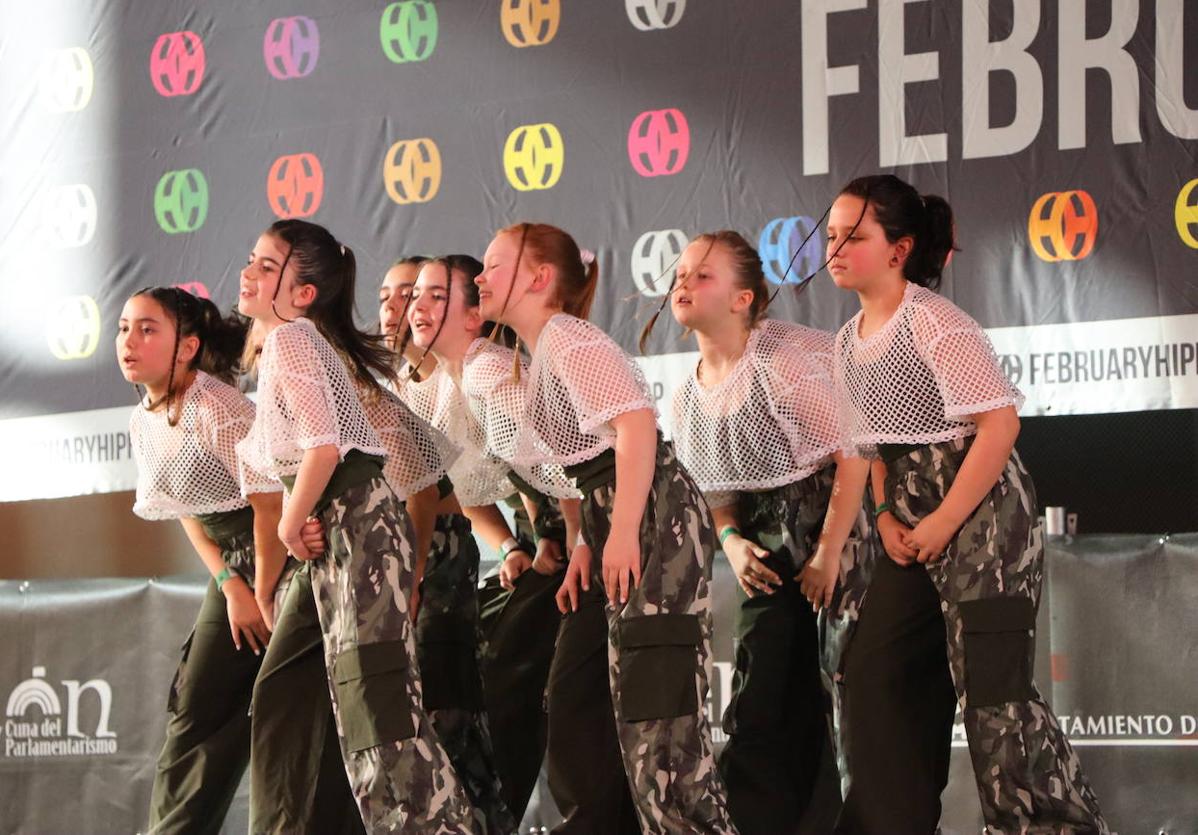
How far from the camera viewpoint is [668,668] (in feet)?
10.5

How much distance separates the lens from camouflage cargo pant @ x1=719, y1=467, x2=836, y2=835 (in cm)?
360

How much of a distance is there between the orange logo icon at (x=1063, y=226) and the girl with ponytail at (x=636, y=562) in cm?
166

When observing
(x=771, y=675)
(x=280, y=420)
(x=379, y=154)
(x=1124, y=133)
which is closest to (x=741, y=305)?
(x=771, y=675)

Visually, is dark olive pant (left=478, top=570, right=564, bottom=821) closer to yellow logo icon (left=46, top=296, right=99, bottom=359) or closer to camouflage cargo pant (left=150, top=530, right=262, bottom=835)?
camouflage cargo pant (left=150, top=530, right=262, bottom=835)

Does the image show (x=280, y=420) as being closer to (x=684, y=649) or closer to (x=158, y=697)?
(x=684, y=649)

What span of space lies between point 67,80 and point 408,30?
4.72 ft

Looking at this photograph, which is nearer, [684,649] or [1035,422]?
[684,649]

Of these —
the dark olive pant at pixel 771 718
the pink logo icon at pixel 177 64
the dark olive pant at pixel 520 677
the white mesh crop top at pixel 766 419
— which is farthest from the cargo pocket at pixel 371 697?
the pink logo icon at pixel 177 64

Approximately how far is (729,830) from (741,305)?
1217 mm

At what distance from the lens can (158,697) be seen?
5.01 metres

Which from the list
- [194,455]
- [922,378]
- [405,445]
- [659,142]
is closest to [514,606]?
[405,445]

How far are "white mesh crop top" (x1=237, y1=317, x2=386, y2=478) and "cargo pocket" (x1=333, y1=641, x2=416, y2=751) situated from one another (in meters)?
0.42

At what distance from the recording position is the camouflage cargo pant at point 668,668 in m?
3.18

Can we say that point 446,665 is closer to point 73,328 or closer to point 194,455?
point 194,455
